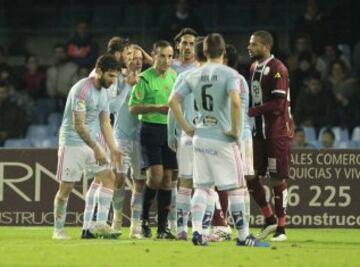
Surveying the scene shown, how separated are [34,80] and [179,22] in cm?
294

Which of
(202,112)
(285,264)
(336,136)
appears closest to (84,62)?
(336,136)

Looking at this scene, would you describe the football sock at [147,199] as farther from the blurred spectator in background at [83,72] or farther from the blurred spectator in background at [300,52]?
the blurred spectator in background at [300,52]

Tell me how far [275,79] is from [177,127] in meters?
1.24

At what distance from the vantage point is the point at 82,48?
22.8 metres

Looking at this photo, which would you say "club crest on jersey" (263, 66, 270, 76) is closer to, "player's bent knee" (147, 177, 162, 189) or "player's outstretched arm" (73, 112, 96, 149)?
"player's bent knee" (147, 177, 162, 189)

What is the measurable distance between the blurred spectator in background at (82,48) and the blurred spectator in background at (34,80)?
0.66 m

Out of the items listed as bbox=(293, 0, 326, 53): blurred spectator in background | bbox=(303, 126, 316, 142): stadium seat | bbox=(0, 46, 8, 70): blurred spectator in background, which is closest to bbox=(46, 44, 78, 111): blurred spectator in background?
bbox=(0, 46, 8, 70): blurred spectator in background

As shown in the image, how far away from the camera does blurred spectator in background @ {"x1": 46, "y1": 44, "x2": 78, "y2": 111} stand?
22594mm

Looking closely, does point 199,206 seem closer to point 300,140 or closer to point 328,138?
point 300,140

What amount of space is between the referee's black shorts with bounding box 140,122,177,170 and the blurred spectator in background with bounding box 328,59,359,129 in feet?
22.6

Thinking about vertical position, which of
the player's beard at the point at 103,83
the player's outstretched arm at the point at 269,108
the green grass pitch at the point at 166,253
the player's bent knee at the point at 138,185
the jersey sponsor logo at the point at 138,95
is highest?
the player's beard at the point at 103,83

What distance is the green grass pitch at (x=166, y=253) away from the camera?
36.6 feet

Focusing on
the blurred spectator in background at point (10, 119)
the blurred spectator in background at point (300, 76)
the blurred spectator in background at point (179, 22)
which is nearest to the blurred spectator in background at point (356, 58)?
the blurred spectator in background at point (300, 76)

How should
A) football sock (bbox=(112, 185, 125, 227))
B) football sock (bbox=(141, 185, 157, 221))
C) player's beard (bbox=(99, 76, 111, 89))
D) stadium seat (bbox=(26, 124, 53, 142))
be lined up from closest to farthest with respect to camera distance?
player's beard (bbox=(99, 76, 111, 89)) < football sock (bbox=(141, 185, 157, 221)) < football sock (bbox=(112, 185, 125, 227)) < stadium seat (bbox=(26, 124, 53, 142))
